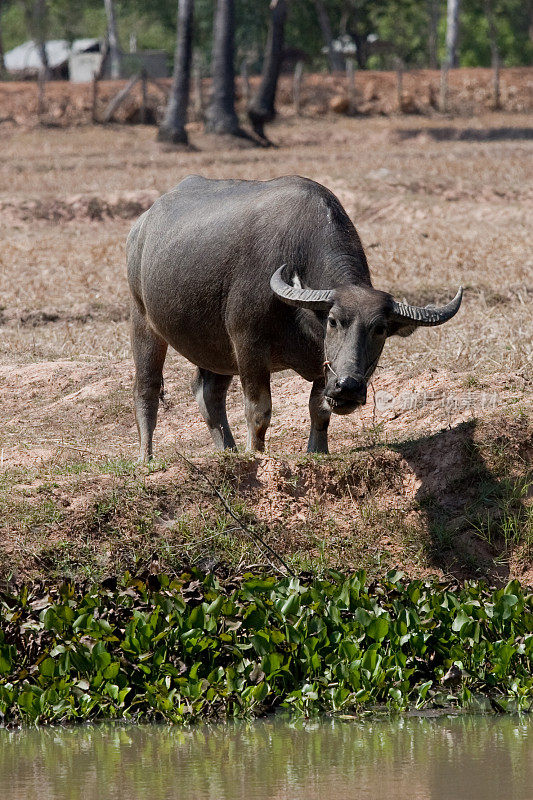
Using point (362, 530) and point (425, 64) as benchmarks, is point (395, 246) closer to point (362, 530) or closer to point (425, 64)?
point (362, 530)

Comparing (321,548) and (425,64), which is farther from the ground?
(425,64)

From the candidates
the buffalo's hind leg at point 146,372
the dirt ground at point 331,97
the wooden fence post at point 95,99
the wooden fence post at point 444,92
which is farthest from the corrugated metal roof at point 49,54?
the buffalo's hind leg at point 146,372

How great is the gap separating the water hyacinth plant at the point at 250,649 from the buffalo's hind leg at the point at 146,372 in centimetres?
197

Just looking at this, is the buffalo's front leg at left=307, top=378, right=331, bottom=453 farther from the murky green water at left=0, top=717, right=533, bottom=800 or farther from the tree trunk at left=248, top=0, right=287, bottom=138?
the tree trunk at left=248, top=0, right=287, bottom=138

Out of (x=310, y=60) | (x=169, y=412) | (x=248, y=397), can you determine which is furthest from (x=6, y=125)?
(x=248, y=397)

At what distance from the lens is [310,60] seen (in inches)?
1496

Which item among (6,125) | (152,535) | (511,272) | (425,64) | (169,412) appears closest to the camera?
(152,535)

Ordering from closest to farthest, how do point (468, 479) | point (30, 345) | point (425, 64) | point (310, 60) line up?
point (468, 479) → point (30, 345) → point (310, 60) → point (425, 64)

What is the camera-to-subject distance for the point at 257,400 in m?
5.93

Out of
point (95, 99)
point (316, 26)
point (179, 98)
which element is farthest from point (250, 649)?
point (316, 26)

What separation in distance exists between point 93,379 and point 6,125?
19.0m

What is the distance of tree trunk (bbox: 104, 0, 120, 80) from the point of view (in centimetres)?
3331

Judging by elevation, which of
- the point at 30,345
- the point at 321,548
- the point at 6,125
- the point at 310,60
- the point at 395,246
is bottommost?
the point at 321,548

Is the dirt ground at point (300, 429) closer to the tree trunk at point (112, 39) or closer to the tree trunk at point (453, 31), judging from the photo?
the tree trunk at point (453, 31)
